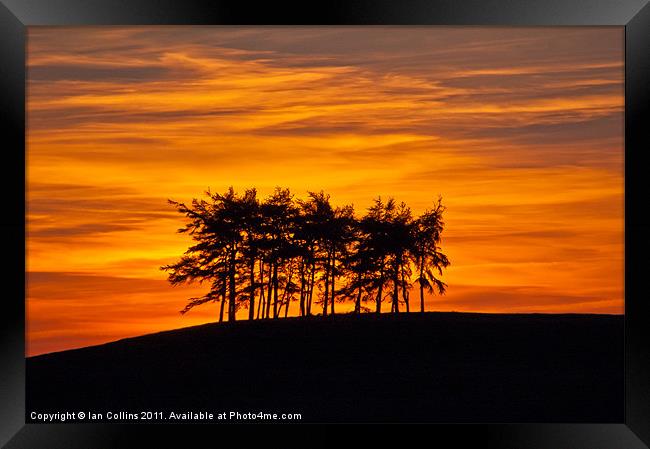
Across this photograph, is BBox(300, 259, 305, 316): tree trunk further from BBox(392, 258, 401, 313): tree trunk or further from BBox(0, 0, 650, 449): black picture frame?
BBox(0, 0, 650, 449): black picture frame

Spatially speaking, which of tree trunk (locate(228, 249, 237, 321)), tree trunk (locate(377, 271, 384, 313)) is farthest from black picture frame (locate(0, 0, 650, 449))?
tree trunk (locate(377, 271, 384, 313))

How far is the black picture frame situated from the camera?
32.9ft

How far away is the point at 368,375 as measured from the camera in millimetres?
10547

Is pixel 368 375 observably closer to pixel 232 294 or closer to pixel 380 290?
pixel 380 290

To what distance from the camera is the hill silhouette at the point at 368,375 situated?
33.4 ft
